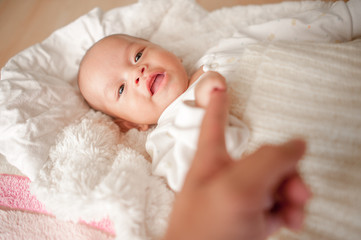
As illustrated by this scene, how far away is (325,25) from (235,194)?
2.84 ft

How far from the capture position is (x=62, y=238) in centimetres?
80

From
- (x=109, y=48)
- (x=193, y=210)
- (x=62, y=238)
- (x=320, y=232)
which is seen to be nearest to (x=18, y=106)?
(x=109, y=48)

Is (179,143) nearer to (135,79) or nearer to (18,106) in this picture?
(135,79)

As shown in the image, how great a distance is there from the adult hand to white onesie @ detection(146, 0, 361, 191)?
0.76 feet

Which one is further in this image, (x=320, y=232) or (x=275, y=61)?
(x=275, y=61)

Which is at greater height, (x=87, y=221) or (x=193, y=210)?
(x=193, y=210)

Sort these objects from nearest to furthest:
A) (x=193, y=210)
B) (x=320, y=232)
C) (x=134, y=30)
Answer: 1. (x=193, y=210)
2. (x=320, y=232)
3. (x=134, y=30)

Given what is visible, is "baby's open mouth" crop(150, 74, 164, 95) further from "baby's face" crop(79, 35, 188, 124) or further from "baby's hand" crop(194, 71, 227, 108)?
"baby's hand" crop(194, 71, 227, 108)

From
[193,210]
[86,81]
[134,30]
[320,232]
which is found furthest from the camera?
[134,30]

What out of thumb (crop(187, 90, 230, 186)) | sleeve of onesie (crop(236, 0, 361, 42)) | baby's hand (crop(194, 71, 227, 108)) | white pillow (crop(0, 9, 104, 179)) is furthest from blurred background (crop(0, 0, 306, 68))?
thumb (crop(187, 90, 230, 186))

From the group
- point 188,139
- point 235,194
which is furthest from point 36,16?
point 235,194

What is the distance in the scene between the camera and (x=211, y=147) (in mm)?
410

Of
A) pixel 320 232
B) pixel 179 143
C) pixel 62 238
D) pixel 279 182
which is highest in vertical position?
pixel 279 182

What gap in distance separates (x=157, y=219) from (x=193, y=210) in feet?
1.25
